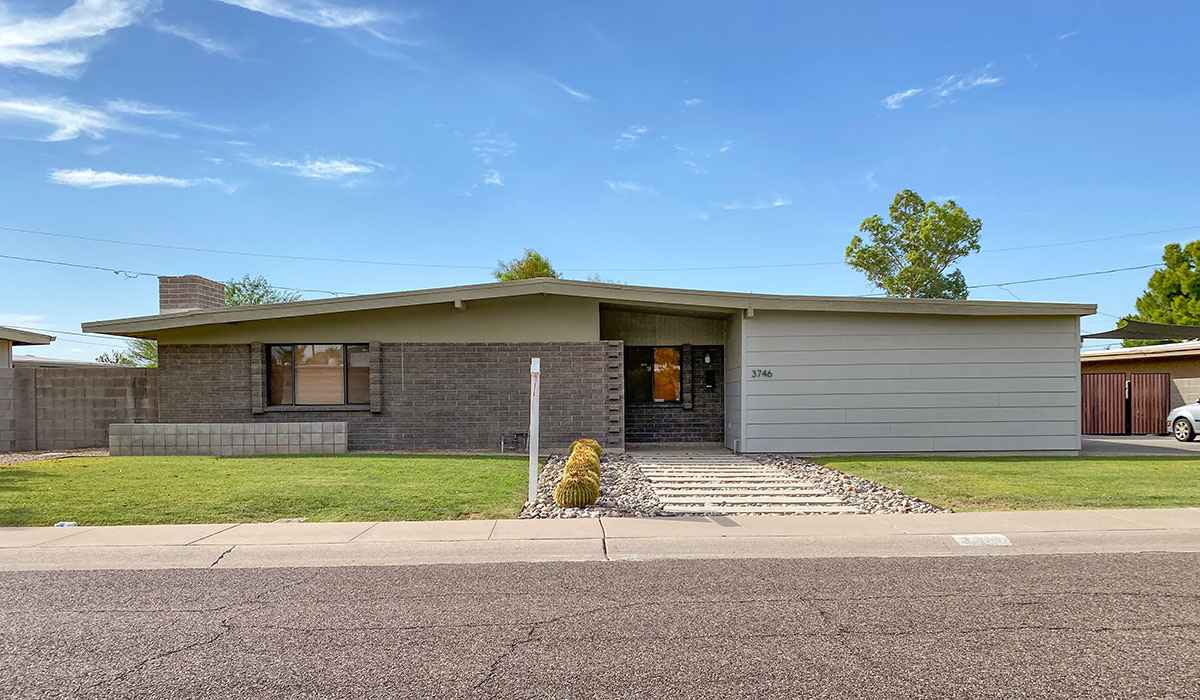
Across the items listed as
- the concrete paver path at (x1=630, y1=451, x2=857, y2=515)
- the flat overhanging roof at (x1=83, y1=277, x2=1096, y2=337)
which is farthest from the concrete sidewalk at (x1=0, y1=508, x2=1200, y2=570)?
the flat overhanging roof at (x1=83, y1=277, x2=1096, y2=337)

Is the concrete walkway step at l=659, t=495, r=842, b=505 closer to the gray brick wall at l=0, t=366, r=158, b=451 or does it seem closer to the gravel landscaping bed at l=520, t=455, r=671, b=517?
the gravel landscaping bed at l=520, t=455, r=671, b=517

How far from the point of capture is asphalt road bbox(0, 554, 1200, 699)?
394 cm

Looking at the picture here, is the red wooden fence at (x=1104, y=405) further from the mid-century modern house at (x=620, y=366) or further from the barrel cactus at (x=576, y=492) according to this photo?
the barrel cactus at (x=576, y=492)

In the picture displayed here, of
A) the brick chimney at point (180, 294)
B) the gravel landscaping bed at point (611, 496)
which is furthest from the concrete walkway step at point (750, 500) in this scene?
the brick chimney at point (180, 294)

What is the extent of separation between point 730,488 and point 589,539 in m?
3.90

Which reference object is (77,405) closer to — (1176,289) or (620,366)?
(620,366)

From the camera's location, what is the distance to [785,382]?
15.0 meters

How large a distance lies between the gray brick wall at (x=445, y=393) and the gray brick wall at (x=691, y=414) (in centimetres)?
196

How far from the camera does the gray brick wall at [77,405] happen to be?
1616cm

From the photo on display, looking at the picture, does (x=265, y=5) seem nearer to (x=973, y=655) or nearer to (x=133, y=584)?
(x=133, y=584)

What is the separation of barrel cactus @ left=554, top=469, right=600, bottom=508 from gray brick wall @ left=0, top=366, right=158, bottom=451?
37.2 ft

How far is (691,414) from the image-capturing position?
17.8m

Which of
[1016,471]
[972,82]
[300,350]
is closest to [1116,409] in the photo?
[972,82]

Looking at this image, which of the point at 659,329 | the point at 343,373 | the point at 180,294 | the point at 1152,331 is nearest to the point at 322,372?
the point at 343,373
